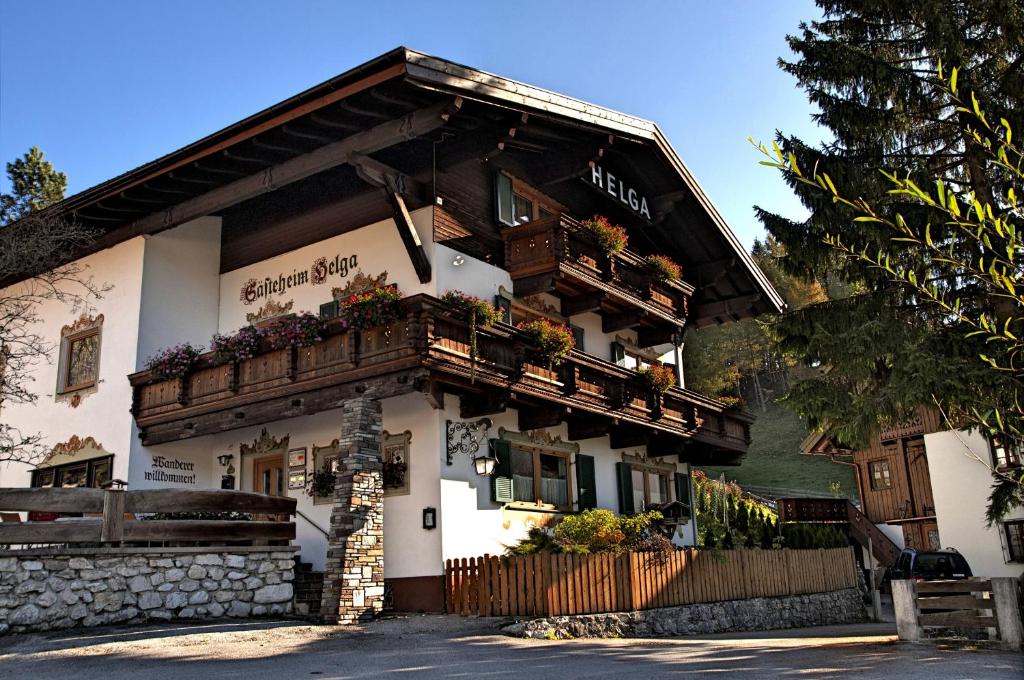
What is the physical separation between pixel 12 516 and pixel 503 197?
11.0 metres

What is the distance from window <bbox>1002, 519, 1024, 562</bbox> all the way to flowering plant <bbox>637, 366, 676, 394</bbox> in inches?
483

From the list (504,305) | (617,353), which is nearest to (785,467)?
(617,353)

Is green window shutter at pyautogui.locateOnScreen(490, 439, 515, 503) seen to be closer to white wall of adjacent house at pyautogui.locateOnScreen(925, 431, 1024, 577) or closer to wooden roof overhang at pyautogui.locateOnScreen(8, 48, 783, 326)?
wooden roof overhang at pyautogui.locateOnScreen(8, 48, 783, 326)

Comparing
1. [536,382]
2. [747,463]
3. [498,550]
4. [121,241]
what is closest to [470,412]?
[536,382]

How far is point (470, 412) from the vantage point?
17469mm

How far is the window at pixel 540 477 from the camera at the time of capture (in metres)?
18.8

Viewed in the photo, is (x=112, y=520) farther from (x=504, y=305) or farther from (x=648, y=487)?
(x=648, y=487)

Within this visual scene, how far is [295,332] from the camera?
1700cm

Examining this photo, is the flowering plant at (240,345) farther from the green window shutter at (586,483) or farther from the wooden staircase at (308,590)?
the green window shutter at (586,483)

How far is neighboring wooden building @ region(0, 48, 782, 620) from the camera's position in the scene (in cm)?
1616

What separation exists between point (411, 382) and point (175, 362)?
6097 mm

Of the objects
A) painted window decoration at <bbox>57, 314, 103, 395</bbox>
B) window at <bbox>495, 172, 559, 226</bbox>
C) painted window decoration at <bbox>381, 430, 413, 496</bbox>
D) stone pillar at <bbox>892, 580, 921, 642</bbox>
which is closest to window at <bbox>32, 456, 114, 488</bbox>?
painted window decoration at <bbox>57, 314, 103, 395</bbox>

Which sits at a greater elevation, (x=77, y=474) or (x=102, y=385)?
(x=102, y=385)

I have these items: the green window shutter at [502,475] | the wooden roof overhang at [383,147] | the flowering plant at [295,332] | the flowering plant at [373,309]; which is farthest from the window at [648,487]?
the flowering plant at [295,332]
